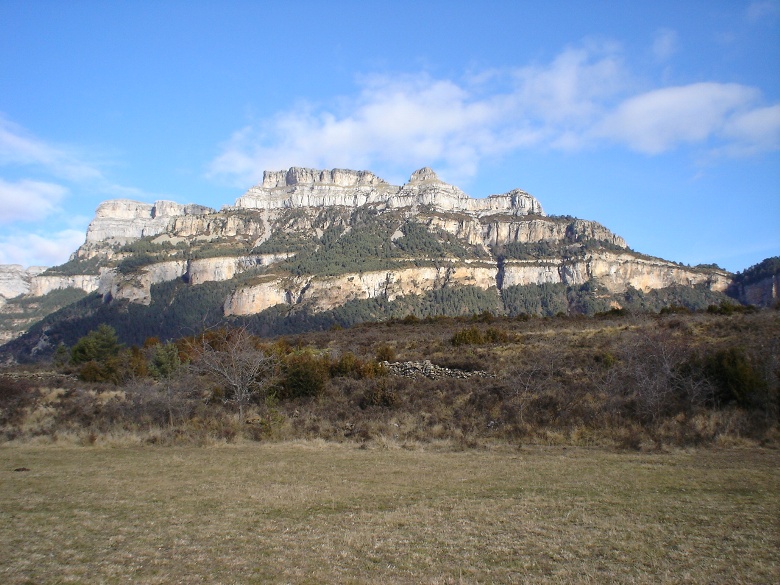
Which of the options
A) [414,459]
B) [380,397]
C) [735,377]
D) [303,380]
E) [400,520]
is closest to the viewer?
[400,520]

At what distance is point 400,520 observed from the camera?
808 centimetres

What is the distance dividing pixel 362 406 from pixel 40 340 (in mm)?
115432

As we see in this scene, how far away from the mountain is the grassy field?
90.8m

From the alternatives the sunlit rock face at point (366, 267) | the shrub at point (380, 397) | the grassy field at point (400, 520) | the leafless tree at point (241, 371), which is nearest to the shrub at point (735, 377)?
the grassy field at point (400, 520)

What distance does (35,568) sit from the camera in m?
5.95

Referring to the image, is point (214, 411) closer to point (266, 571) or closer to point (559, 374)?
point (559, 374)

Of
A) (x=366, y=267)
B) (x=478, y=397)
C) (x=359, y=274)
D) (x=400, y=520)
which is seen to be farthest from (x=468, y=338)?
(x=366, y=267)

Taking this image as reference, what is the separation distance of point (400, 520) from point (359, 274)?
4841 inches

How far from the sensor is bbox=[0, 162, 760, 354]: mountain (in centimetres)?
11681

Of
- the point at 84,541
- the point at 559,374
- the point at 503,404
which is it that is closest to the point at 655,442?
the point at 503,404

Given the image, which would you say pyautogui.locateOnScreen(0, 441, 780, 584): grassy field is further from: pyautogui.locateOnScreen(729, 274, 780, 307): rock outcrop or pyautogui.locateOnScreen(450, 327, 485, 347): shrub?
pyautogui.locateOnScreen(729, 274, 780, 307): rock outcrop

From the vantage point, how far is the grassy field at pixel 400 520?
5.88m

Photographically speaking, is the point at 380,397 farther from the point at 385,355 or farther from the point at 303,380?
the point at 385,355

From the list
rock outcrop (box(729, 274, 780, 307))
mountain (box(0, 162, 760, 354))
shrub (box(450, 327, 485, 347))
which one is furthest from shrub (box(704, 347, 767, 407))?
rock outcrop (box(729, 274, 780, 307))
